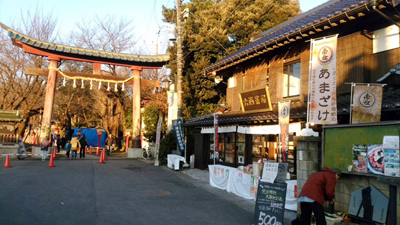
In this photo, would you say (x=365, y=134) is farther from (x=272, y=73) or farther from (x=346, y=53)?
(x=272, y=73)

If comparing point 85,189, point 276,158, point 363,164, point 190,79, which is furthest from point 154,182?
point 190,79

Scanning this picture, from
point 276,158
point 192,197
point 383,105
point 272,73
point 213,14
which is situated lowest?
point 192,197

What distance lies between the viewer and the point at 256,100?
43.3ft

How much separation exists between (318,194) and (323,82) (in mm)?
4035

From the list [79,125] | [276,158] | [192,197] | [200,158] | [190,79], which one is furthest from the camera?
[79,125]

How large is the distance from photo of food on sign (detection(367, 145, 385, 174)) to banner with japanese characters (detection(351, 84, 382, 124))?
5.45 ft

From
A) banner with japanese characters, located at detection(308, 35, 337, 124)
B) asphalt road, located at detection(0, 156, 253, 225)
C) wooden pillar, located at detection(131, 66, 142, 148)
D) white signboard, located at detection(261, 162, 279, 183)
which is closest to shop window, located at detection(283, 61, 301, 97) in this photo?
banner with japanese characters, located at detection(308, 35, 337, 124)

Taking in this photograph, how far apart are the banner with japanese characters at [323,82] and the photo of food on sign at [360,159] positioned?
163 centimetres

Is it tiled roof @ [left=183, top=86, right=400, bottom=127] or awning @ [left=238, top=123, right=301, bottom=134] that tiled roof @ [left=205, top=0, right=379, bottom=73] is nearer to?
tiled roof @ [left=183, top=86, right=400, bottom=127]

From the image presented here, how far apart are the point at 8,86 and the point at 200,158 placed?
63.5 ft

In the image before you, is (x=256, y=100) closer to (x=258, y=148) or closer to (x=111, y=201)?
(x=258, y=148)

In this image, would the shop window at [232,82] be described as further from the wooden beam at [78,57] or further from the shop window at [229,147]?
the wooden beam at [78,57]

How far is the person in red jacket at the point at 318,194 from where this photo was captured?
5758mm

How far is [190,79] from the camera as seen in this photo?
2275 centimetres
